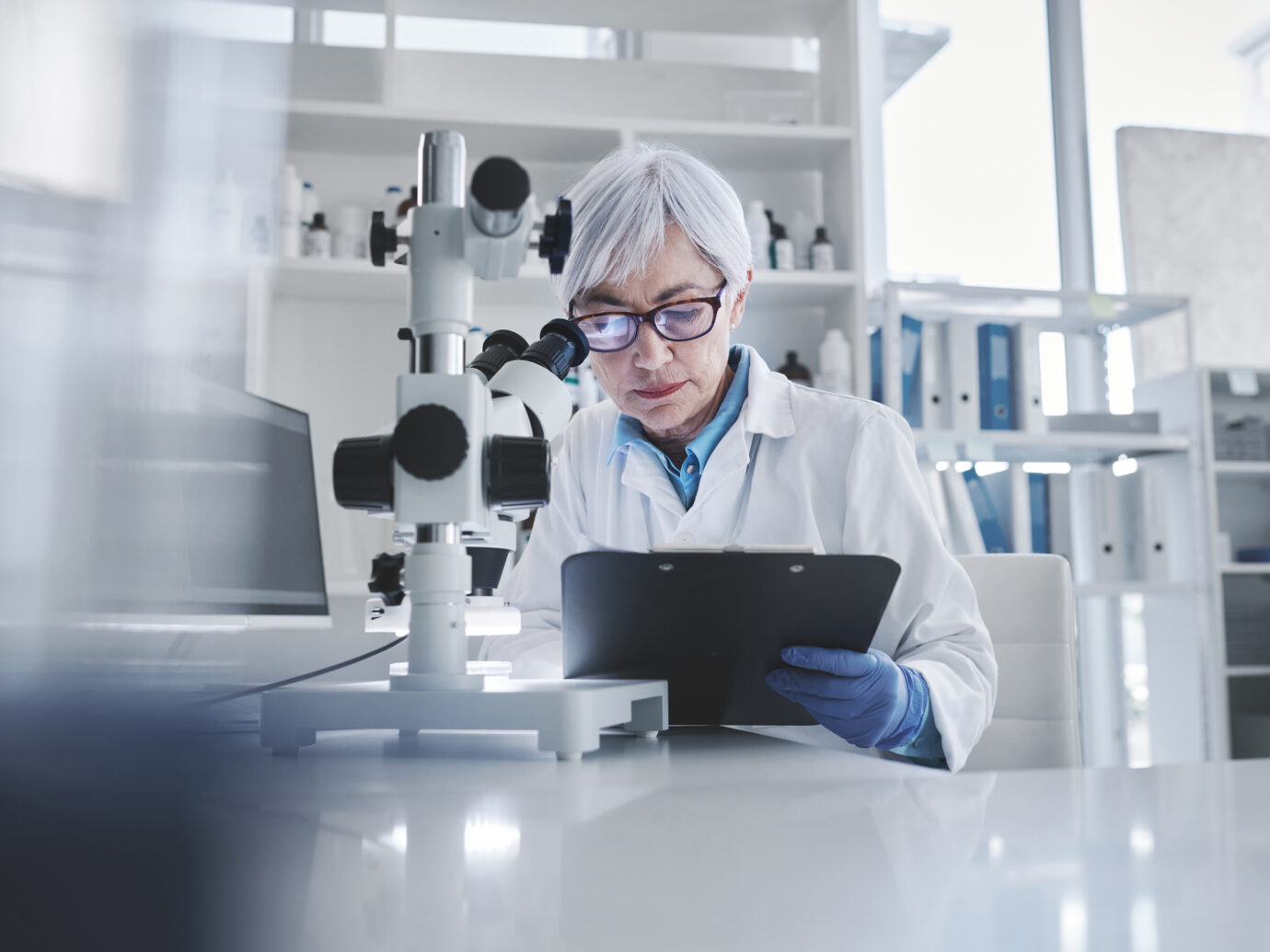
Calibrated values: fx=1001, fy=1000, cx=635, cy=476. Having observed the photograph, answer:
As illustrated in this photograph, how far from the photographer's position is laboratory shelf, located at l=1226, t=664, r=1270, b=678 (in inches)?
119

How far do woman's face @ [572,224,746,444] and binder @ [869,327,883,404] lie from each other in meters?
1.51

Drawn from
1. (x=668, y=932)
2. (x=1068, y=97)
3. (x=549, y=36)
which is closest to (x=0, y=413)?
(x=668, y=932)

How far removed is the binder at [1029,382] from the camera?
290 cm

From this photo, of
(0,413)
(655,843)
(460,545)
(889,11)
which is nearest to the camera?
(0,413)

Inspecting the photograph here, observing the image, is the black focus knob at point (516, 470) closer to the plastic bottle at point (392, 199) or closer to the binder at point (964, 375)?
the plastic bottle at point (392, 199)

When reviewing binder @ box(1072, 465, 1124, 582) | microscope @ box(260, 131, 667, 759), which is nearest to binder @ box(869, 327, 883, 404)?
binder @ box(1072, 465, 1124, 582)

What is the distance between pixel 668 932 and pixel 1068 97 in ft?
13.3

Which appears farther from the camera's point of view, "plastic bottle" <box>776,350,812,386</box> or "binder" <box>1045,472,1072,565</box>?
"binder" <box>1045,472,1072,565</box>

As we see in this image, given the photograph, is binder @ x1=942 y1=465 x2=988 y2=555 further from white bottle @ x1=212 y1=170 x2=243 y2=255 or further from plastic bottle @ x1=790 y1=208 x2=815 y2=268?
white bottle @ x1=212 y1=170 x2=243 y2=255

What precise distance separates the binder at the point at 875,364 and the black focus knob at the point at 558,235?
224 cm

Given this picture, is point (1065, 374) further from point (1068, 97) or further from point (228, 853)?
point (228, 853)

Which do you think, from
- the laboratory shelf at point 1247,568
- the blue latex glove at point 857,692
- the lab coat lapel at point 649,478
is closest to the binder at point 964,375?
the laboratory shelf at point 1247,568

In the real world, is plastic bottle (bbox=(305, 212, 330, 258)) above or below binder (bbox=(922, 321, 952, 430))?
above

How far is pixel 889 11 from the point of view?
Answer: 142 inches
